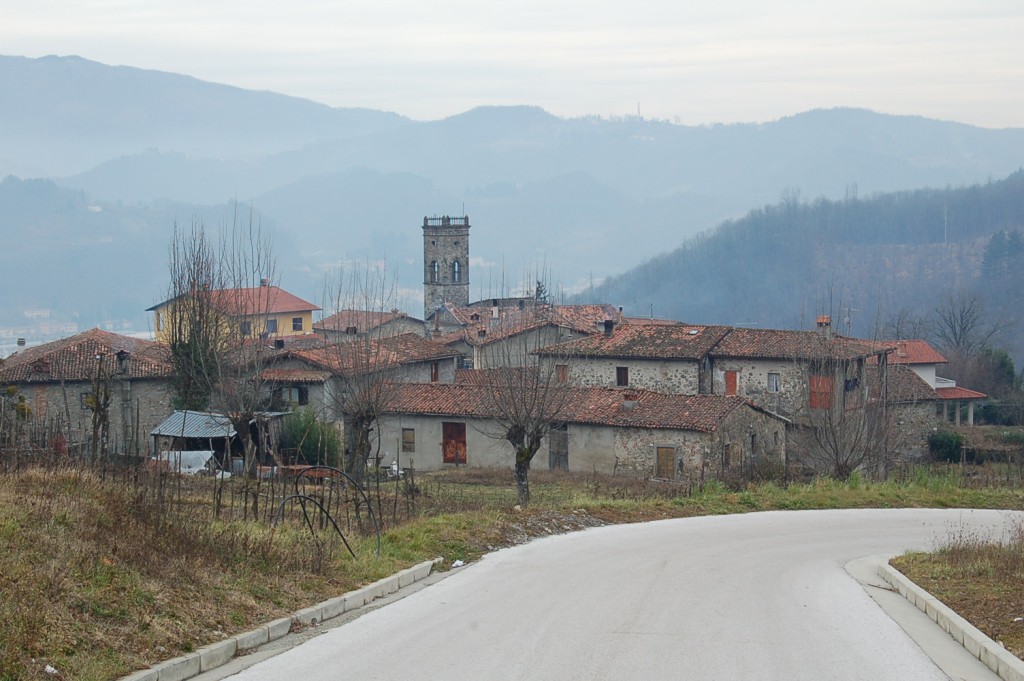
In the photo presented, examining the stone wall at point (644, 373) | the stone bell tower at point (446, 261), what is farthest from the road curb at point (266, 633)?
the stone bell tower at point (446, 261)

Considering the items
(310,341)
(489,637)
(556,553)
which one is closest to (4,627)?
(489,637)

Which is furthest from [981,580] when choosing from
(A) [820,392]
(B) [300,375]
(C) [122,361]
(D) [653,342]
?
(C) [122,361]

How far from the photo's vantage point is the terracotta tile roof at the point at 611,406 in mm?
40844

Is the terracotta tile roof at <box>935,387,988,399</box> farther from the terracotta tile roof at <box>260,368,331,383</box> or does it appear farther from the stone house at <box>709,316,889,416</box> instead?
the terracotta tile roof at <box>260,368,331,383</box>

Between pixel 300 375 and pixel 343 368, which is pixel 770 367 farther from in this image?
pixel 343 368

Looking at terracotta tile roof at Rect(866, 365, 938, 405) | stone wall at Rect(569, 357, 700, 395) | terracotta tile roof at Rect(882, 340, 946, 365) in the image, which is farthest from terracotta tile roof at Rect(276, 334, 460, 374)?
terracotta tile roof at Rect(882, 340, 946, 365)

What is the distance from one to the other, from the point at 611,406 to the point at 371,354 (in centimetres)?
897

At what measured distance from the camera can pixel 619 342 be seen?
2095 inches

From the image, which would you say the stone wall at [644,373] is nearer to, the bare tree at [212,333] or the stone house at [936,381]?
the bare tree at [212,333]

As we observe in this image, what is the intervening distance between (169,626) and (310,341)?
61245 mm

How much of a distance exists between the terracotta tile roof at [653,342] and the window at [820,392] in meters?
4.84

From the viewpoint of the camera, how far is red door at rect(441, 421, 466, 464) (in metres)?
45.0

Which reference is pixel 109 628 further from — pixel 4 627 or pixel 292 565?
pixel 292 565

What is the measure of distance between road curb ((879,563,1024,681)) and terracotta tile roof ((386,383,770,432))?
24852mm
